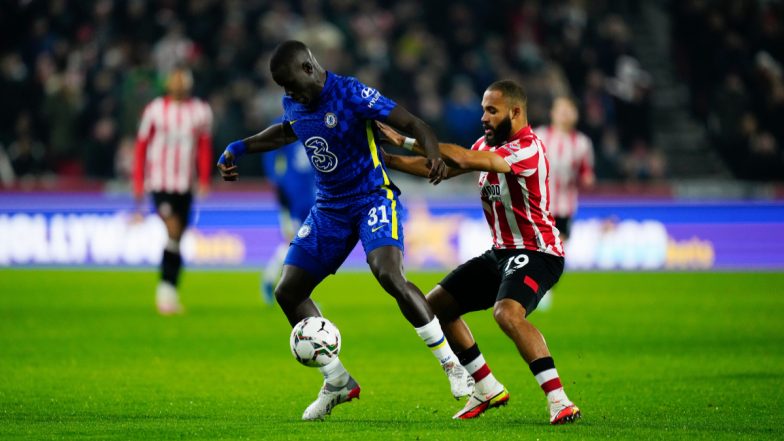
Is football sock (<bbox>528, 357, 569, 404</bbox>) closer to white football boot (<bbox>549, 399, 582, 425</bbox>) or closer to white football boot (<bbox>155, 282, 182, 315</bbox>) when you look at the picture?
white football boot (<bbox>549, 399, 582, 425</bbox>)

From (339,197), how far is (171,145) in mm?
6525

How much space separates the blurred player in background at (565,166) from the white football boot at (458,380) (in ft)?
22.9

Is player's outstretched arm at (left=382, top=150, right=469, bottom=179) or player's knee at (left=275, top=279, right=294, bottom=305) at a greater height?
player's outstretched arm at (left=382, top=150, right=469, bottom=179)

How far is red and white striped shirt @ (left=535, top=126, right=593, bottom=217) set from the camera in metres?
13.8

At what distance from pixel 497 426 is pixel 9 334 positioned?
614 centimetres

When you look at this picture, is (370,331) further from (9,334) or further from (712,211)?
(712,211)

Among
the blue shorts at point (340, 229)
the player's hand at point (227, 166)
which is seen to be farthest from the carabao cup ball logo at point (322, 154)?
the player's hand at point (227, 166)

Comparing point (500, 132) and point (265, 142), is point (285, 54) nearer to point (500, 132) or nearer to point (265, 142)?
point (265, 142)

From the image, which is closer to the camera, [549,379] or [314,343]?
[549,379]

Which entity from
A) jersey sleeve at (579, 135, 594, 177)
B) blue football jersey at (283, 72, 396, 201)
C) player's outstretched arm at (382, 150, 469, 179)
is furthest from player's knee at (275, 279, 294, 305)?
jersey sleeve at (579, 135, 594, 177)

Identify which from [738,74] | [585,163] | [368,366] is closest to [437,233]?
[585,163]

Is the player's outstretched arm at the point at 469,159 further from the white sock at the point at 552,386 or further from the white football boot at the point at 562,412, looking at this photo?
the white football boot at the point at 562,412

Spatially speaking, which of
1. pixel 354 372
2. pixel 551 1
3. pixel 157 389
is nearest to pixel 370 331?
pixel 354 372

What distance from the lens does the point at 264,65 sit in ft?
66.9
